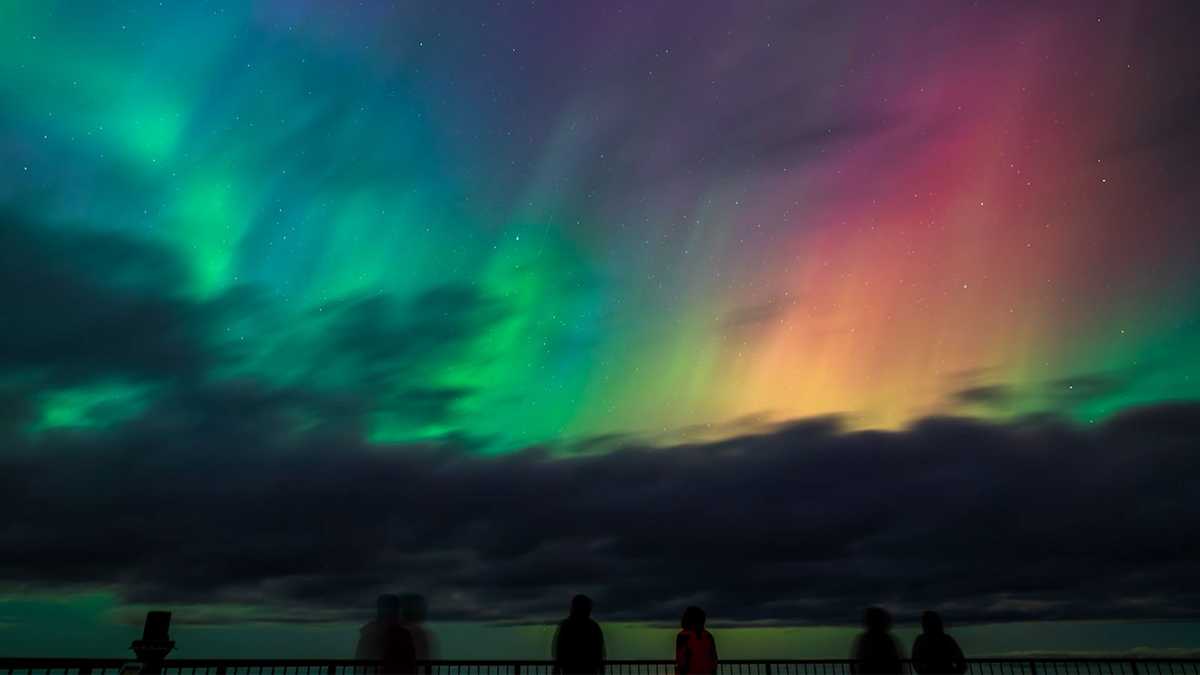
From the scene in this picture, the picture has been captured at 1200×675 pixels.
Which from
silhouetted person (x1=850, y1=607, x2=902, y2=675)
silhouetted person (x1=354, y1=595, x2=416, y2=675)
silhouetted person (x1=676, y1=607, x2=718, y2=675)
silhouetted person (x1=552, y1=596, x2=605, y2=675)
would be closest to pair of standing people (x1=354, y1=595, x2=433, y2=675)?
silhouetted person (x1=354, y1=595, x2=416, y2=675)

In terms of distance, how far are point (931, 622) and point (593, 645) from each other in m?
5.38

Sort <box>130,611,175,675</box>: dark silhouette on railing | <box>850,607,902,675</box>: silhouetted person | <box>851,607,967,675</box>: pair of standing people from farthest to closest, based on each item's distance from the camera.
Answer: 1. <box>850,607,902,675</box>: silhouetted person
2. <box>851,607,967,675</box>: pair of standing people
3. <box>130,611,175,675</box>: dark silhouette on railing

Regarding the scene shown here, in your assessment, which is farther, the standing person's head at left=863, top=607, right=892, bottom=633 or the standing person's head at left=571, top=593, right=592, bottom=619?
the standing person's head at left=863, top=607, right=892, bottom=633

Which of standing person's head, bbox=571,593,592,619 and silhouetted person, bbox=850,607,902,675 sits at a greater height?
standing person's head, bbox=571,593,592,619

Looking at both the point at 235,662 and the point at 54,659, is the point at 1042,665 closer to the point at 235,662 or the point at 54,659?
the point at 235,662

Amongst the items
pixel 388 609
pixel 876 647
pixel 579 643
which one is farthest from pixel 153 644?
pixel 876 647

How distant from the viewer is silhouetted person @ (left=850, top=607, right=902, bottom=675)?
43.6 feet

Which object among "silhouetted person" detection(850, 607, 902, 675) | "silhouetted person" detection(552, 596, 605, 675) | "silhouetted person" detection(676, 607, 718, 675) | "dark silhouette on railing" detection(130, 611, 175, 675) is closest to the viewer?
"dark silhouette on railing" detection(130, 611, 175, 675)

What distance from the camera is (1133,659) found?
22.7m

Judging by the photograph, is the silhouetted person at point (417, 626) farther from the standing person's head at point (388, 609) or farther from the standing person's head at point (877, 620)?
the standing person's head at point (877, 620)

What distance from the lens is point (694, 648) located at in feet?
40.2

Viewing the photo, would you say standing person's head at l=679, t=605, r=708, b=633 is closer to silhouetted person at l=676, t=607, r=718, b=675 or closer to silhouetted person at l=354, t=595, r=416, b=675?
silhouetted person at l=676, t=607, r=718, b=675

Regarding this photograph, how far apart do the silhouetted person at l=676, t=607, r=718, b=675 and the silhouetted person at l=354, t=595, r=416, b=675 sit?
389 cm

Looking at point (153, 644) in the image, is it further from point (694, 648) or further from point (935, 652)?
point (935, 652)
